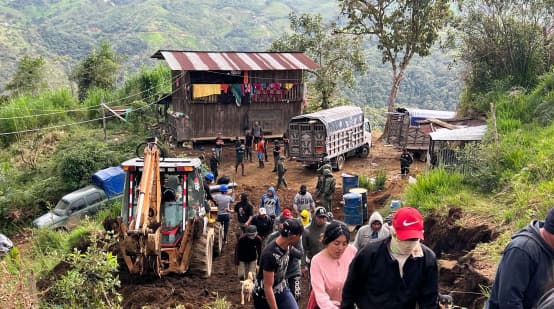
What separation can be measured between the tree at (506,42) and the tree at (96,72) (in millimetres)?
23229

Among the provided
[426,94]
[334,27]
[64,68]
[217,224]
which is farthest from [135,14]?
[217,224]

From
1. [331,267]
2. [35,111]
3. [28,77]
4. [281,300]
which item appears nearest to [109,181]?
[35,111]

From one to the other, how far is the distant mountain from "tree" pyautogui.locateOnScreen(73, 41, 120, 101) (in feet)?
58.6

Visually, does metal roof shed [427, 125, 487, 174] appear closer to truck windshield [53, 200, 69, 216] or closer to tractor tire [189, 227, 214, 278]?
tractor tire [189, 227, 214, 278]

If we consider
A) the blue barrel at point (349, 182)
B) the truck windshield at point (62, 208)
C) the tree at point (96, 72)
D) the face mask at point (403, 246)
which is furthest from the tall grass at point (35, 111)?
the face mask at point (403, 246)

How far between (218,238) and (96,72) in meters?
26.6

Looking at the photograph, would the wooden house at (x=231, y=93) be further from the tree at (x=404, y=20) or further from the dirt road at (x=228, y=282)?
the dirt road at (x=228, y=282)

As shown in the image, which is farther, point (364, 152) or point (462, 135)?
point (364, 152)

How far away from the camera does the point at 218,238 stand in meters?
11.3

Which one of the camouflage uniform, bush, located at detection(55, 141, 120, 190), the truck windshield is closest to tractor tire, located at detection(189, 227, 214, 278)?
the camouflage uniform

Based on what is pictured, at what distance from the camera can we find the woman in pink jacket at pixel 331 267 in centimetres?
454

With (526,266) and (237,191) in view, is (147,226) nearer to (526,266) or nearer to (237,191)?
(526,266)

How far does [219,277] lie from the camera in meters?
10.2

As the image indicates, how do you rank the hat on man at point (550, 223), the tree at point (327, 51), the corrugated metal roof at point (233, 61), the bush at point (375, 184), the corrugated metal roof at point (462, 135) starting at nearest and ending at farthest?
the hat on man at point (550, 223) → the corrugated metal roof at point (462, 135) → the bush at point (375, 184) → the corrugated metal roof at point (233, 61) → the tree at point (327, 51)
